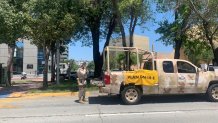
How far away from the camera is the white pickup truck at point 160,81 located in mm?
17094

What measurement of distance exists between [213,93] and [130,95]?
3.37 m

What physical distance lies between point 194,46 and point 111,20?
7.43 meters

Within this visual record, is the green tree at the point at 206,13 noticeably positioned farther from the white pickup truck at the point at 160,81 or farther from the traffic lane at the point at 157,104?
the white pickup truck at the point at 160,81

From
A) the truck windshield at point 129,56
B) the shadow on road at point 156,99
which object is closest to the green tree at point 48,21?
the truck windshield at point 129,56

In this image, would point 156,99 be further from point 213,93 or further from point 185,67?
point 213,93

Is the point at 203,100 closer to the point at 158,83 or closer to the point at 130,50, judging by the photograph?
the point at 158,83

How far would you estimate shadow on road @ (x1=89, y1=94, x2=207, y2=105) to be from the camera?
17.8 meters

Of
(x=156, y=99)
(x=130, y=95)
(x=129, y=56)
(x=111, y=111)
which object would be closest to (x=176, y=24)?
(x=129, y=56)

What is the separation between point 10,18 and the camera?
23.9 metres

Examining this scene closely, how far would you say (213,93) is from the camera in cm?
1758

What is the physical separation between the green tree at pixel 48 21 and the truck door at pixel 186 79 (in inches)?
324

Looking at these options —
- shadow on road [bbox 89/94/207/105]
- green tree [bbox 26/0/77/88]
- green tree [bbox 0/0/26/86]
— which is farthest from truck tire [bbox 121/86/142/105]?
green tree [bbox 0/0/26/86]

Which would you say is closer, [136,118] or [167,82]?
[136,118]

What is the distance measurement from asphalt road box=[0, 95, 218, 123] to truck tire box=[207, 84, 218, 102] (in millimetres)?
350
